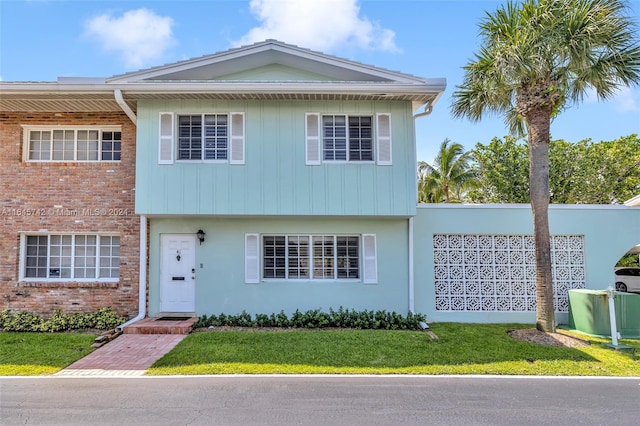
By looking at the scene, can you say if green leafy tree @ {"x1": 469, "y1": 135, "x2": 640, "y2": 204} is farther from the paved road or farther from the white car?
the paved road

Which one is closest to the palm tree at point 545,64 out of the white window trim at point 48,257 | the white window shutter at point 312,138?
the white window shutter at point 312,138

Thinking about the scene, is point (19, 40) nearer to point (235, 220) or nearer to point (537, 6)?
point (235, 220)

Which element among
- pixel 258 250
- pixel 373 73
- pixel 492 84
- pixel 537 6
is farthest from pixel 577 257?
pixel 258 250

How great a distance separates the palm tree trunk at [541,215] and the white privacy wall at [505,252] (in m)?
1.45

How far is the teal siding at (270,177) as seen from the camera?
9.71 metres

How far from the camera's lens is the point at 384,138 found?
32.9ft

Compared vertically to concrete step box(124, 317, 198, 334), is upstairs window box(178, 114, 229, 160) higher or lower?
higher

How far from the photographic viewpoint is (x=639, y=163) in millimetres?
19953

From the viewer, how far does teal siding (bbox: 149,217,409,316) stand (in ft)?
33.4

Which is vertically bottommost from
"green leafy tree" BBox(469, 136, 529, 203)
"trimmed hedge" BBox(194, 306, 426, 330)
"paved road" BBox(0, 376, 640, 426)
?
"paved road" BBox(0, 376, 640, 426)

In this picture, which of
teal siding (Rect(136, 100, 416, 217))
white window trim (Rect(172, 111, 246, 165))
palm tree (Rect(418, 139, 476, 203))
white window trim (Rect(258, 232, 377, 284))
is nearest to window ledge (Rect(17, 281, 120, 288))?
teal siding (Rect(136, 100, 416, 217))

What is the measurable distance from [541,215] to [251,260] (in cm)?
724

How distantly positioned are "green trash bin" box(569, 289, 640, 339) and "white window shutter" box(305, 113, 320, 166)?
7.38 m

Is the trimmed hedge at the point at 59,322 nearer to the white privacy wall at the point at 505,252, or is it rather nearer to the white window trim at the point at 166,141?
the white window trim at the point at 166,141
